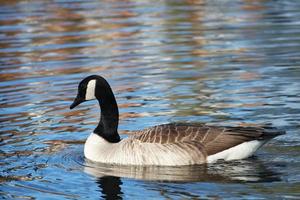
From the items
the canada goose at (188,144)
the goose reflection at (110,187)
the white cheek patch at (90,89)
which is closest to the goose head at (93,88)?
the white cheek patch at (90,89)

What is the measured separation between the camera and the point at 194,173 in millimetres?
12312

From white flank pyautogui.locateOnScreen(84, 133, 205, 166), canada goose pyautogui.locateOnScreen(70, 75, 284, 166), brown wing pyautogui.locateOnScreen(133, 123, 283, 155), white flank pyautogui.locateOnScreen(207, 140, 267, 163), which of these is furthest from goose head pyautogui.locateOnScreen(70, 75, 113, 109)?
white flank pyautogui.locateOnScreen(207, 140, 267, 163)

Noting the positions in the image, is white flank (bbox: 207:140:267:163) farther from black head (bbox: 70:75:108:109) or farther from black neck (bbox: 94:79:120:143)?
black head (bbox: 70:75:108:109)

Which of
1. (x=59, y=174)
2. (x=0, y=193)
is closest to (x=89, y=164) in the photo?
(x=59, y=174)

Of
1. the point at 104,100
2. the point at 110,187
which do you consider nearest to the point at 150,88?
the point at 104,100

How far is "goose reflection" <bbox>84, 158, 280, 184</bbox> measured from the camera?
470 inches

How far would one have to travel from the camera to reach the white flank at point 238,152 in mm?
12664

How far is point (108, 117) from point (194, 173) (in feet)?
6.82

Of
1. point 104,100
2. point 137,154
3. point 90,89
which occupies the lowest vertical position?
point 137,154

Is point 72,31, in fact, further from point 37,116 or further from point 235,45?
point 37,116

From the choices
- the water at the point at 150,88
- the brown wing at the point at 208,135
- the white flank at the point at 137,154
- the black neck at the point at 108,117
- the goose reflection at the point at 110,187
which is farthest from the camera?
the black neck at the point at 108,117

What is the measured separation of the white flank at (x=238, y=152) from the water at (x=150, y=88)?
13 centimetres

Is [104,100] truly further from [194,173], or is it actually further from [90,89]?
[194,173]

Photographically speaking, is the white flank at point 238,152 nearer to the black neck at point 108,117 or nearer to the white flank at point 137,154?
the white flank at point 137,154
